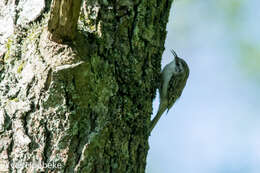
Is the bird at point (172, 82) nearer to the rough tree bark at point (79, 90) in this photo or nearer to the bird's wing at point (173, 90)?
the bird's wing at point (173, 90)

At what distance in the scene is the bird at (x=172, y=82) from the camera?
3544mm

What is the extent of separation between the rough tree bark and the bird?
4.31 ft

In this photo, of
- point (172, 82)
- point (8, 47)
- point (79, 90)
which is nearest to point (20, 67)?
point (8, 47)

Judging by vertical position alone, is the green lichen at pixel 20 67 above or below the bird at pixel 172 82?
above

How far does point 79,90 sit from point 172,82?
1.87 m

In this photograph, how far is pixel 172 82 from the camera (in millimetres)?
3674

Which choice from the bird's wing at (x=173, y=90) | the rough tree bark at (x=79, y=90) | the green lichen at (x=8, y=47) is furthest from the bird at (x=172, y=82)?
the green lichen at (x=8, y=47)

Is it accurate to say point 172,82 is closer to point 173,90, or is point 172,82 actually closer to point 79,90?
point 173,90

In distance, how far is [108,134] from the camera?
1908 millimetres

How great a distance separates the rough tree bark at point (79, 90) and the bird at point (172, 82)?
1.31 metres

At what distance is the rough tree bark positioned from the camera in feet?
5.93

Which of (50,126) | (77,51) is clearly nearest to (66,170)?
(50,126)

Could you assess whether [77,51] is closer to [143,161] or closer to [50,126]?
[50,126]

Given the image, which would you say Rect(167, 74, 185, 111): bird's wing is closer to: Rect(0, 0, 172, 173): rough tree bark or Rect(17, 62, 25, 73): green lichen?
Rect(0, 0, 172, 173): rough tree bark
